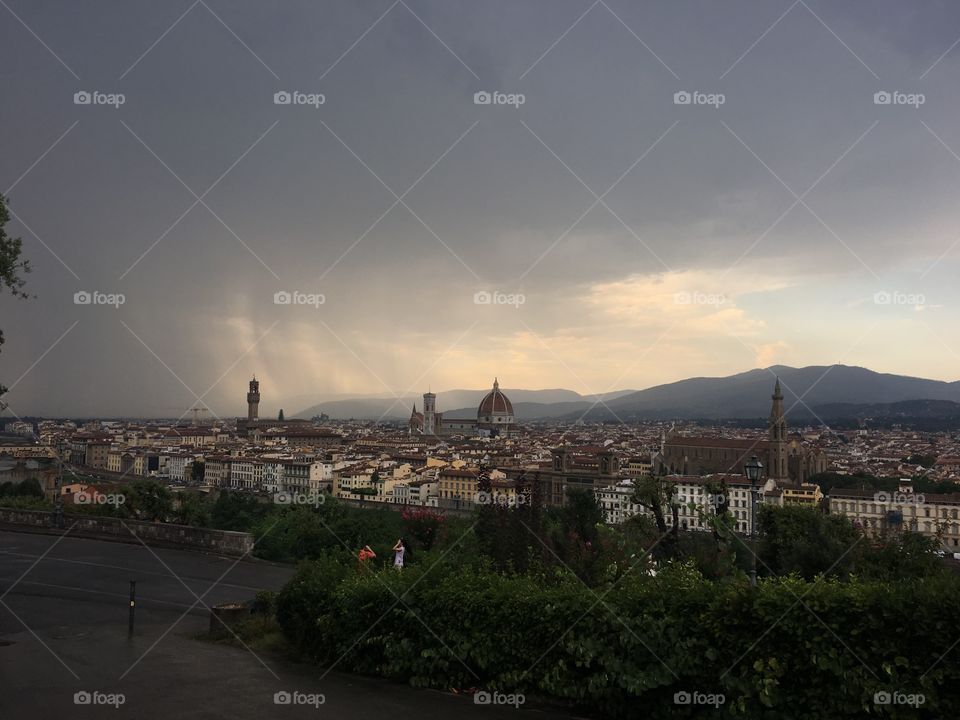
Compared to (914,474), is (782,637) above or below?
above

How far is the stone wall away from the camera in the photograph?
10688mm

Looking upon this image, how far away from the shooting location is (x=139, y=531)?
11734 millimetres

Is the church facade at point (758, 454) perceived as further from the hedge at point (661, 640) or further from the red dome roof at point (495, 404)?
the hedge at point (661, 640)

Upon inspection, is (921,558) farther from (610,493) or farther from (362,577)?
(610,493)

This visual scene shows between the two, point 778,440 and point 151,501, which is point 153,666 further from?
point 778,440

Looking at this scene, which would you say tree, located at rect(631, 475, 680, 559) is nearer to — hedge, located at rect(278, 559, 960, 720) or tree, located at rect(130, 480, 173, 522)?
A: hedge, located at rect(278, 559, 960, 720)

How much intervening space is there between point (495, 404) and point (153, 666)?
148081 millimetres

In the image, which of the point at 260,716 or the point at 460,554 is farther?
the point at 460,554

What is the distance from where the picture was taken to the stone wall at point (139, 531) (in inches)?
421

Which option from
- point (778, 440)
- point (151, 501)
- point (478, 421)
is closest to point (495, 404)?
A: point (478, 421)

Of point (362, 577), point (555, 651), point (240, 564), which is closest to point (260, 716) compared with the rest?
point (362, 577)

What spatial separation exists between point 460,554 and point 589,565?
1239mm

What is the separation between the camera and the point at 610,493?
243 feet

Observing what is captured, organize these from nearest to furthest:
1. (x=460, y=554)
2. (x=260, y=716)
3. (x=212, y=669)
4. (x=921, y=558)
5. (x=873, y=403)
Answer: (x=260, y=716), (x=212, y=669), (x=460, y=554), (x=921, y=558), (x=873, y=403)
